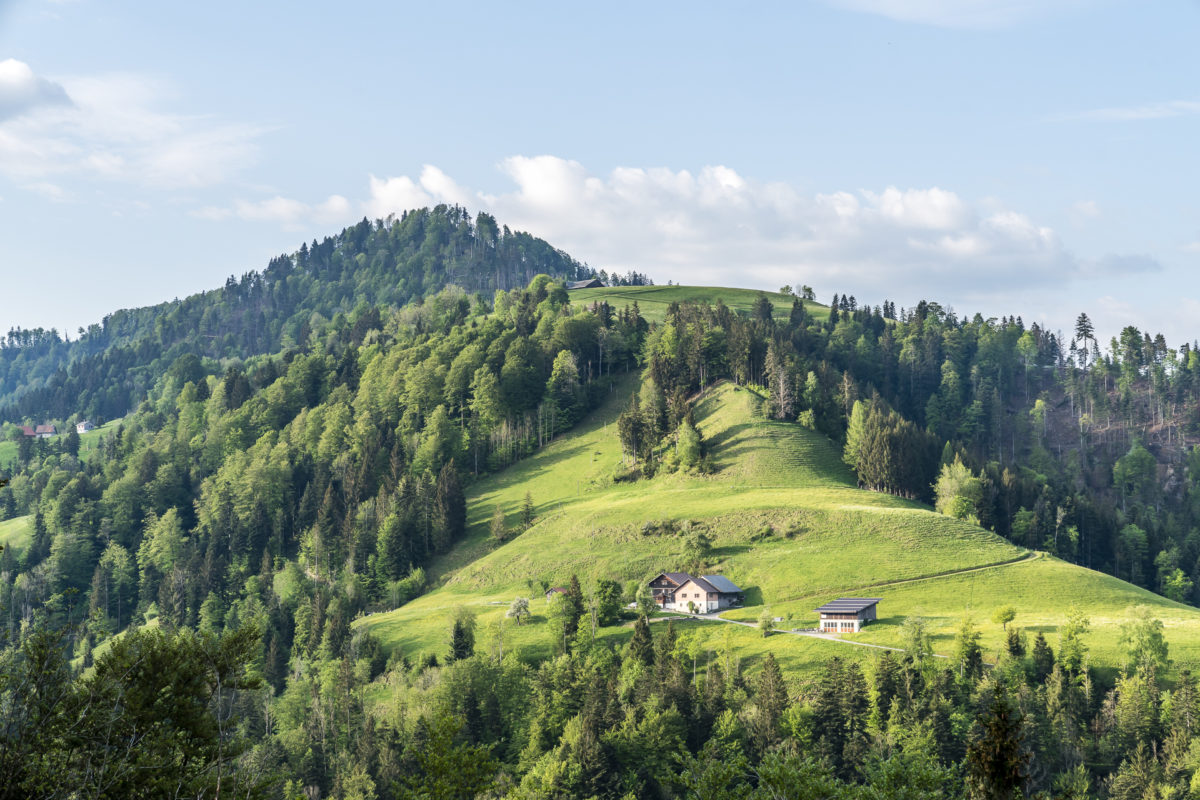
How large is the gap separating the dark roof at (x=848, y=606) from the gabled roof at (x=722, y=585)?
464 inches

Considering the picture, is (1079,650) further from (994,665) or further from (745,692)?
(745,692)

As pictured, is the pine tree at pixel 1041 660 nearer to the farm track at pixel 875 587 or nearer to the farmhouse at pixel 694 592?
the farm track at pixel 875 587

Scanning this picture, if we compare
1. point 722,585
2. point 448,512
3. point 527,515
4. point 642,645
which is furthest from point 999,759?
point 448,512

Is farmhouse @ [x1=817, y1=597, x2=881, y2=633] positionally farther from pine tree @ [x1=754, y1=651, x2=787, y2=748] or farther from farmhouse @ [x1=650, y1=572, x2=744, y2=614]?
pine tree @ [x1=754, y1=651, x2=787, y2=748]

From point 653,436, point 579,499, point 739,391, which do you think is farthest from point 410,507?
point 739,391

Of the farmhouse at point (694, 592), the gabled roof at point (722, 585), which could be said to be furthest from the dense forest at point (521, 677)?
the gabled roof at point (722, 585)

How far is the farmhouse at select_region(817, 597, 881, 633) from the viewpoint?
365 feet

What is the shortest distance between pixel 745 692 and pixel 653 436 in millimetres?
82055

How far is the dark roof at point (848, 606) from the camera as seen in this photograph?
111500 mm

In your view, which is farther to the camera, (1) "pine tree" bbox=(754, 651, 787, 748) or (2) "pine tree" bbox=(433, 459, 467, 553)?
(2) "pine tree" bbox=(433, 459, 467, 553)

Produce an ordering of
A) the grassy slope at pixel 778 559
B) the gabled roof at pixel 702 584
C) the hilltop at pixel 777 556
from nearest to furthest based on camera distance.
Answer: the grassy slope at pixel 778 559 → the hilltop at pixel 777 556 → the gabled roof at pixel 702 584

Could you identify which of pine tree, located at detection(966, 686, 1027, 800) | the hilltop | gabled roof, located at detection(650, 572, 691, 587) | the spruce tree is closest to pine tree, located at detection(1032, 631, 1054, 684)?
the hilltop

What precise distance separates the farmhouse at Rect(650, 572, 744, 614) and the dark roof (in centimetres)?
1193

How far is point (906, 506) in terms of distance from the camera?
148125mm
